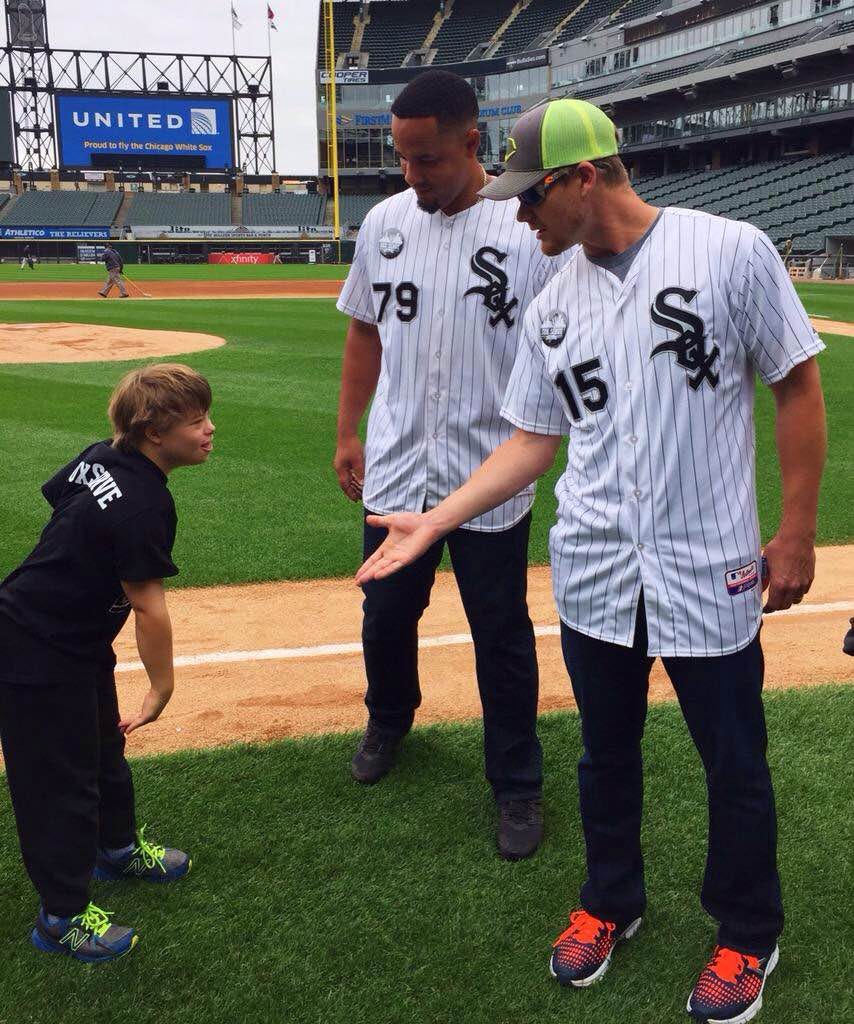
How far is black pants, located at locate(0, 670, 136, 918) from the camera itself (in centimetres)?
267

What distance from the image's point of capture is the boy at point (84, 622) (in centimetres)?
257

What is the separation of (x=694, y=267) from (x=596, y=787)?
4.81 feet

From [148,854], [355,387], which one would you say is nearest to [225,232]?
[355,387]

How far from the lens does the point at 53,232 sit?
57938 mm

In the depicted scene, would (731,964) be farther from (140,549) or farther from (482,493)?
(140,549)

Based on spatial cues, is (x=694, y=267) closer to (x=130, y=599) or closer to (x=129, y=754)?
(x=130, y=599)

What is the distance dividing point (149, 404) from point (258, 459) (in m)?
6.52

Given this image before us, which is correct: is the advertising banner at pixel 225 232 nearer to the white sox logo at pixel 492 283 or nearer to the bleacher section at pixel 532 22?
the bleacher section at pixel 532 22

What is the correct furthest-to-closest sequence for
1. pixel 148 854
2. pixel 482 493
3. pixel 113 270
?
pixel 113 270 → pixel 148 854 → pixel 482 493

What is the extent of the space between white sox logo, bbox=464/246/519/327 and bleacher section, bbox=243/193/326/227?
211 feet

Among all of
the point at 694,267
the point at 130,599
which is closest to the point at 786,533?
the point at 694,267

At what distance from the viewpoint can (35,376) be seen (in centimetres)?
1373

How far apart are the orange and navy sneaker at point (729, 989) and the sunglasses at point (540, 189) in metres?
2.09

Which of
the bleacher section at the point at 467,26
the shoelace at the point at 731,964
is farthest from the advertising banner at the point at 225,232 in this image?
the shoelace at the point at 731,964
